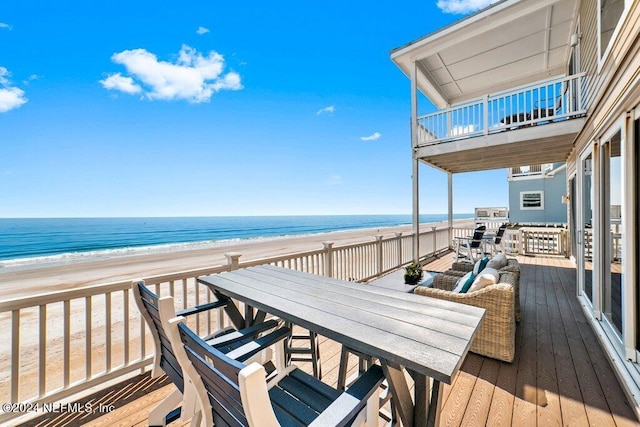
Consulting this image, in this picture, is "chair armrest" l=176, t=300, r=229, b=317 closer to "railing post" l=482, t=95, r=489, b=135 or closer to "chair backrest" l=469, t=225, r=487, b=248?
"railing post" l=482, t=95, r=489, b=135

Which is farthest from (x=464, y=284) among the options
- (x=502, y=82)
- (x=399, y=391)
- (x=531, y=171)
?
(x=531, y=171)

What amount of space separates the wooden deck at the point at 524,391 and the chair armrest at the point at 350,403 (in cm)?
108

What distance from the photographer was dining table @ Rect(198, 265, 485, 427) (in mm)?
1021

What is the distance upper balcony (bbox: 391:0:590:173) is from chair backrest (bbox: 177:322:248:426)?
19.8ft

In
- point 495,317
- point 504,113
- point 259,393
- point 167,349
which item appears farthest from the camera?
point 504,113

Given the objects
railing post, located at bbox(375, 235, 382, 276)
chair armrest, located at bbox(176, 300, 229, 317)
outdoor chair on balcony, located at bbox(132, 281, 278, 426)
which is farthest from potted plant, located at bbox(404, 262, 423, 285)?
chair armrest, located at bbox(176, 300, 229, 317)

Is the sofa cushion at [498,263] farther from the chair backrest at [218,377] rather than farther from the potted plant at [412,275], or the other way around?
the chair backrest at [218,377]

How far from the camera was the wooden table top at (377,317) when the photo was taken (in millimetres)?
1015

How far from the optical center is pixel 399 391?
1.13m

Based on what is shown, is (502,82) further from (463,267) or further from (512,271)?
(512,271)

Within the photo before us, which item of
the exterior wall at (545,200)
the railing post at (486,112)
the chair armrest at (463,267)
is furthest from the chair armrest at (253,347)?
the exterior wall at (545,200)

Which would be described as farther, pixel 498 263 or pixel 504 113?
pixel 504 113

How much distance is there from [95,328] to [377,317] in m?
5.07

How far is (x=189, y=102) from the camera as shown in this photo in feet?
62.1
